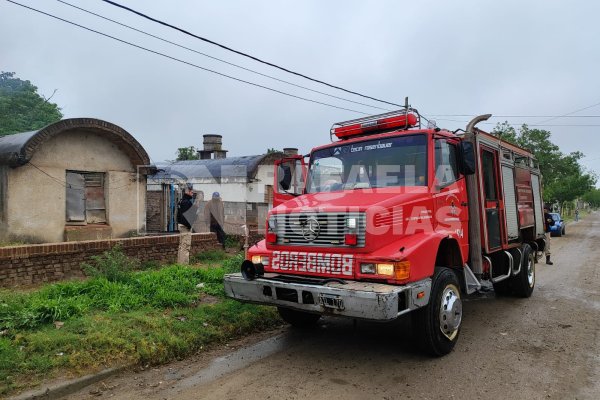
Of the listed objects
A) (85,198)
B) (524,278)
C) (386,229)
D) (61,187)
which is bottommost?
(524,278)

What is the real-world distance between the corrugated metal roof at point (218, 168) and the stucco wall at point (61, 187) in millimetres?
3619

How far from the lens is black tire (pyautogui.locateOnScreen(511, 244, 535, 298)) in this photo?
775 cm

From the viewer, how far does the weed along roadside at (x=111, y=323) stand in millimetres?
4258

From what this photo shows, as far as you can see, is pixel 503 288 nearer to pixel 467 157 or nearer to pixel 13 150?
pixel 467 157

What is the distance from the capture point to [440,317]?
186 inches

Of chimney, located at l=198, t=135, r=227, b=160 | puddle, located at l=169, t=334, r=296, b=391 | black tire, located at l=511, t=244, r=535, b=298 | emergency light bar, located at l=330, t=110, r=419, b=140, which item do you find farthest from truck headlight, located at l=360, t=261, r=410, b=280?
chimney, located at l=198, t=135, r=227, b=160

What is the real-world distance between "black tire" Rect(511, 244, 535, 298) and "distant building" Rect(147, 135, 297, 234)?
9.51 metres

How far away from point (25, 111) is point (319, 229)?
33.7 m

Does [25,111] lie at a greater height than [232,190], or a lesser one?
greater

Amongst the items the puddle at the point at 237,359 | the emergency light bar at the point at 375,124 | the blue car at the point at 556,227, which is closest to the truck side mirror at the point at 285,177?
the emergency light bar at the point at 375,124

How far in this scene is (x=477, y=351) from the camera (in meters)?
5.06

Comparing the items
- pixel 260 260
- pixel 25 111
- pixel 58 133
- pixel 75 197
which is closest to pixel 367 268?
pixel 260 260

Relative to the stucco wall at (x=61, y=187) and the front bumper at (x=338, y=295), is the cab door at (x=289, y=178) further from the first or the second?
the stucco wall at (x=61, y=187)

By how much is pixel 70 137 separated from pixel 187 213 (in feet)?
12.3
